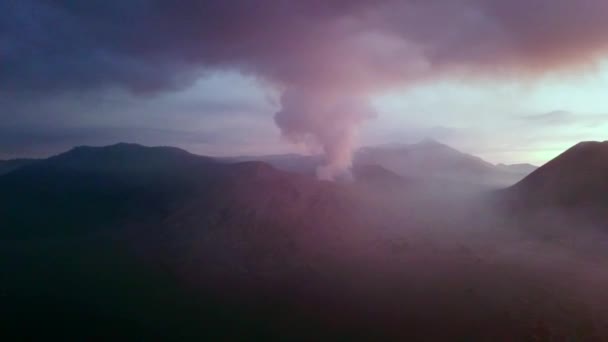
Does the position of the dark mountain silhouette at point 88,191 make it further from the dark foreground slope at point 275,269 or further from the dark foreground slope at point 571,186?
the dark foreground slope at point 571,186

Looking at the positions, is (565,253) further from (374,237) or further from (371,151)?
(371,151)

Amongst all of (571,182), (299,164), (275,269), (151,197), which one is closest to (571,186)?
(571,182)

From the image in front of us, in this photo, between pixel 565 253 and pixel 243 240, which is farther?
pixel 243 240

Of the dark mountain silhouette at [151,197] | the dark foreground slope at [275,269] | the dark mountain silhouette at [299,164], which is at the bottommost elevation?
the dark foreground slope at [275,269]

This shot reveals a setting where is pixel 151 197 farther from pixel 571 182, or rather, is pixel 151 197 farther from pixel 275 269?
pixel 571 182

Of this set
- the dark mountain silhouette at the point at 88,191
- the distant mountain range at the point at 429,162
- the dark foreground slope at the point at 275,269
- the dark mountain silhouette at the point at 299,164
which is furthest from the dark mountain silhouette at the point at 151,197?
the distant mountain range at the point at 429,162

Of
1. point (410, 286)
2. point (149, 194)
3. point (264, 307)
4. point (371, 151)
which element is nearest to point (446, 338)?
point (410, 286)

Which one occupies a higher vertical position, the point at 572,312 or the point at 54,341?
the point at 572,312
